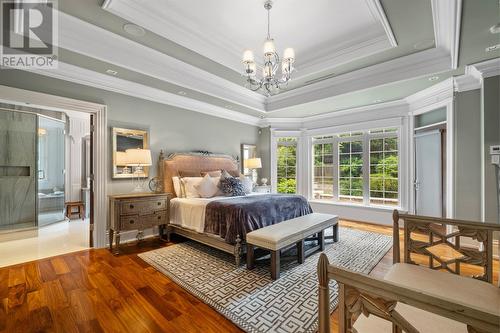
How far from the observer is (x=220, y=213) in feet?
10.2

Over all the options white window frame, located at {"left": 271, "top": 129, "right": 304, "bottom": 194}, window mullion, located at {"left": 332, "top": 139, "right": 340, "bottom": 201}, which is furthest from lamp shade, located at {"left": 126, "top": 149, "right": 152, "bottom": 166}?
window mullion, located at {"left": 332, "top": 139, "right": 340, "bottom": 201}

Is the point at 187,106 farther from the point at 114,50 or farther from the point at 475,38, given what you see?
the point at 475,38

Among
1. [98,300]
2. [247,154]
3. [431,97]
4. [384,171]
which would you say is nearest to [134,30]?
[98,300]

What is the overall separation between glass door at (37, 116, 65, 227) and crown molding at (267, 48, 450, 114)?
18.2ft

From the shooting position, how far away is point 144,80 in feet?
12.3

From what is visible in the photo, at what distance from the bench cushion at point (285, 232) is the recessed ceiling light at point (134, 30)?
2.85m

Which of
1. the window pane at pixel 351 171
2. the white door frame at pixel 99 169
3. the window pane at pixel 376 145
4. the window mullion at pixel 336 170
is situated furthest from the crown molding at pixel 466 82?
the white door frame at pixel 99 169

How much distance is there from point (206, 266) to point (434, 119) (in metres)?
4.97

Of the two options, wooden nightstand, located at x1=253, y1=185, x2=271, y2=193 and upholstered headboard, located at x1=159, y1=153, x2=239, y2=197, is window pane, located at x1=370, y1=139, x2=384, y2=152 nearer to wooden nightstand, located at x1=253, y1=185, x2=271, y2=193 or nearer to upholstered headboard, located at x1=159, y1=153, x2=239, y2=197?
wooden nightstand, located at x1=253, y1=185, x2=271, y2=193

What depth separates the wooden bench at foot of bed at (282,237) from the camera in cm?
253

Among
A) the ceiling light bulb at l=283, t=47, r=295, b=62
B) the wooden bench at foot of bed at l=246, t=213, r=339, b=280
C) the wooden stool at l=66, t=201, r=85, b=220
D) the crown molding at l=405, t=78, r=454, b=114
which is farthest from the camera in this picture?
the wooden stool at l=66, t=201, r=85, b=220

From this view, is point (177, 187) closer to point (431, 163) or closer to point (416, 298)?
point (416, 298)

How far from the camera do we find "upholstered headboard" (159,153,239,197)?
4.34 meters

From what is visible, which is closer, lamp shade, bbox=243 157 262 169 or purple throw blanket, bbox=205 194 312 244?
purple throw blanket, bbox=205 194 312 244
